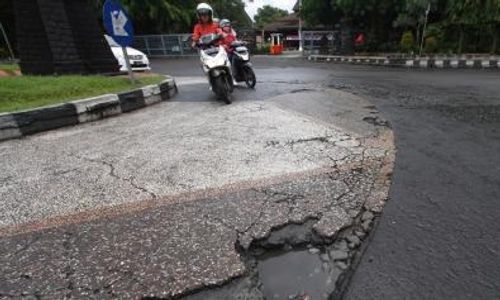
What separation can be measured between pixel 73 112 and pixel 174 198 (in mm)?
3429

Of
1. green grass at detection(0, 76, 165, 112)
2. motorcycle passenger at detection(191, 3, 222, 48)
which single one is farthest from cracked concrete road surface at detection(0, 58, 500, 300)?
A: motorcycle passenger at detection(191, 3, 222, 48)

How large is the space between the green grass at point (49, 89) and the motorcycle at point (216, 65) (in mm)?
1524

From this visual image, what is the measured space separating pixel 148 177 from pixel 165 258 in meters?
1.33

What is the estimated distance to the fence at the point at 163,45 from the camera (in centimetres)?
2984

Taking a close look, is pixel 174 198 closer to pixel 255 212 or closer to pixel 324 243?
pixel 255 212

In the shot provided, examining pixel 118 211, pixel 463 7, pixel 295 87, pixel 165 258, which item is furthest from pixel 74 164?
pixel 463 7

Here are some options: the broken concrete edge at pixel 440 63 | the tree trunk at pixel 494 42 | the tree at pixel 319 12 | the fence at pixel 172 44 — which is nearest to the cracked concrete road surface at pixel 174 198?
the broken concrete edge at pixel 440 63

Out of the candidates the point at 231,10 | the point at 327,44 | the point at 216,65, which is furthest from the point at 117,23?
the point at 231,10

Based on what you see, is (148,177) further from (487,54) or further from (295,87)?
(487,54)

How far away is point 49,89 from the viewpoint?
645 cm

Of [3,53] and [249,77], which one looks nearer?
[249,77]

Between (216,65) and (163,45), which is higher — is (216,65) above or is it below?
above

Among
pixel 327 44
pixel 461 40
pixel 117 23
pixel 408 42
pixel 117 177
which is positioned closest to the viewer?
pixel 117 177

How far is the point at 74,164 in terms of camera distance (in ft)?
12.5
